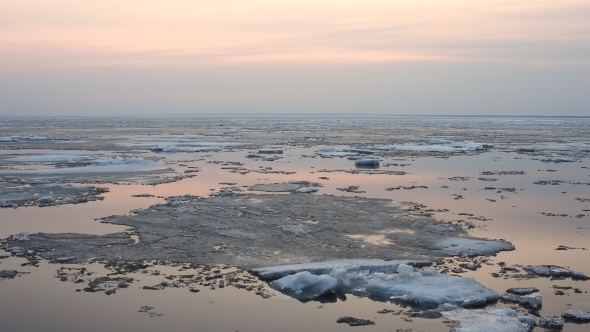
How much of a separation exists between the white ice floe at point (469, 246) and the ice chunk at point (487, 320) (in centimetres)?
223

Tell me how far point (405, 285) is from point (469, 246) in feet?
7.28

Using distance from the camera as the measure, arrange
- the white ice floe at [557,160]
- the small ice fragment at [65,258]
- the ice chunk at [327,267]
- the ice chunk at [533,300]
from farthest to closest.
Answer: the white ice floe at [557,160], the small ice fragment at [65,258], the ice chunk at [327,267], the ice chunk at [533,300]

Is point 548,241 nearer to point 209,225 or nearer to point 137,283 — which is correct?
point 209,225

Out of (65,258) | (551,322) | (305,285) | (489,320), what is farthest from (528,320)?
(65,258)

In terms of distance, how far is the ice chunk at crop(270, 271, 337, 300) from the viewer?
645 centimetres

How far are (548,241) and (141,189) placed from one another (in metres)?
9.60

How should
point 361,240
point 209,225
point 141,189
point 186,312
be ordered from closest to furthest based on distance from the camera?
point 186,312 < point 361,240 < point 209,225 < point 141,189

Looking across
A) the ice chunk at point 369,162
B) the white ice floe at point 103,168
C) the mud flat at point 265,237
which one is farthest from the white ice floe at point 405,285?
the ice chunk at point 369,162

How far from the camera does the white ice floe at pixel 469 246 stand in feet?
26.4

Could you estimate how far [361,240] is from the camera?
28.8 ft

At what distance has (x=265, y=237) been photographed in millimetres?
8898

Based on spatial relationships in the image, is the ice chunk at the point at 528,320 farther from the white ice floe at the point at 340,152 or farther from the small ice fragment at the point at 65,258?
the white ice floe at the point at 340,152

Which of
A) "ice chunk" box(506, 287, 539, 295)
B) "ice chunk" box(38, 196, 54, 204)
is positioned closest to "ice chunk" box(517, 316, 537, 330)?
"ice chunk" box(506, 287, 539, 295)

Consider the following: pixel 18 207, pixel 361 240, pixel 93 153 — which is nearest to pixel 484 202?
pixel 361 240
